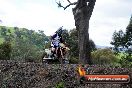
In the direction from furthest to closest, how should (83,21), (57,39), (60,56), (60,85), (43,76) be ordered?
(83,21) < (60,56) < (57,39) < (43,76) < (60,85)

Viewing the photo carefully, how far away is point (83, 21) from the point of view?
2781 cm

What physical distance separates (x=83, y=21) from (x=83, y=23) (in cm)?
Result: 13

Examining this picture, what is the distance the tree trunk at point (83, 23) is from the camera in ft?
89.4

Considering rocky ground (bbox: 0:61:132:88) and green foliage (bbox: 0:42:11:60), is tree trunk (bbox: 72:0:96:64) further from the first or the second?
rocky ground (bbox: 0:61:132:88)

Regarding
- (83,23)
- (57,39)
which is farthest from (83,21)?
(57,39)

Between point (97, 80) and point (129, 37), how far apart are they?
41.7 m

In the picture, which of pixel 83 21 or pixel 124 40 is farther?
pixel 124 40

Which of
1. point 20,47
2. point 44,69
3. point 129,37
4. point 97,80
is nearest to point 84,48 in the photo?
point 44,69

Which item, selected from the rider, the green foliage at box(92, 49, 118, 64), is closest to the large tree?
the rider

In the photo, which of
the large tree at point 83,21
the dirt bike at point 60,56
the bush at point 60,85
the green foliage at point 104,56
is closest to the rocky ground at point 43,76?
the bush at point 60,85

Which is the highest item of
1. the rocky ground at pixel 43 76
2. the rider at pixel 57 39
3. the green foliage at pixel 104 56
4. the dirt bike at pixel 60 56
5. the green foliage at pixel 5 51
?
the green foliage at pixel 104 56

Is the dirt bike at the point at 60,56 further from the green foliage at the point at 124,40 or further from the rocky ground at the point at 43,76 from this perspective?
the green foliage at the point at 124,40

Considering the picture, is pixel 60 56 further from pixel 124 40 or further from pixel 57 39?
pixel 124 40

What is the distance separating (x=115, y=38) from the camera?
5300cm
